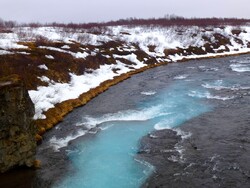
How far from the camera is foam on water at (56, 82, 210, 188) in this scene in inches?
554

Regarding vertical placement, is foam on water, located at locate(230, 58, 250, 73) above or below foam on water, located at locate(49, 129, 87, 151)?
above

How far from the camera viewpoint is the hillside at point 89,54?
2543 centimetres

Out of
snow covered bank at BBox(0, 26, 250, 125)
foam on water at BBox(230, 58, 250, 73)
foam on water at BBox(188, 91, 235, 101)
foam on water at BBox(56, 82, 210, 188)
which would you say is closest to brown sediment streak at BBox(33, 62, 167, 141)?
snow covered bank at BBox(0, 26, 250, 125)

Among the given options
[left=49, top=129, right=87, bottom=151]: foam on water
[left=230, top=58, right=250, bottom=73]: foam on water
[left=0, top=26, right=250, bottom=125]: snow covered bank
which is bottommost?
[left=49, top=129, right=87, bottom=151]: foam on water

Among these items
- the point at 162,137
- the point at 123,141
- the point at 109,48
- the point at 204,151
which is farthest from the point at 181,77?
the point at 204,151

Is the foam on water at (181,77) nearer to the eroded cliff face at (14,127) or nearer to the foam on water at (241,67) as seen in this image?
the foam on water at (241,67)

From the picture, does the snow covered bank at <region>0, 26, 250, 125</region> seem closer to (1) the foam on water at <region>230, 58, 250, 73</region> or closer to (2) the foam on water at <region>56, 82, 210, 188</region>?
(1) the foam on water at <region>230, 58, 250, 73</region>

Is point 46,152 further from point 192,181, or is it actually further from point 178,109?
point 178,109

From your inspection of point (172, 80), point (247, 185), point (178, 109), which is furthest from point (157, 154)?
point (172, 80)

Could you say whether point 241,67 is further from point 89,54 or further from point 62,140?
point 62,140

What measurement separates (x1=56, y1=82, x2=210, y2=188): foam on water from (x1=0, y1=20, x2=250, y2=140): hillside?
3.66 metres

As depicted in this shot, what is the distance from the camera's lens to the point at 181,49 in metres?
54.0

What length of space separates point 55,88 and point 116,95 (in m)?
5.10

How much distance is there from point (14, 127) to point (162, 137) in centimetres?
760
